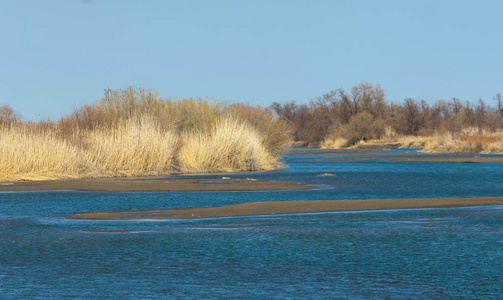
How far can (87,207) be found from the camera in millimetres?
14445

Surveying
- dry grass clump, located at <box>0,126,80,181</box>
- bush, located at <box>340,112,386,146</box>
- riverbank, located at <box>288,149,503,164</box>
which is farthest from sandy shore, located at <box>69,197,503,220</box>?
bush, located at <box>340,112,386,146</box>

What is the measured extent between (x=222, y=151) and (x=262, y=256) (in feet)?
72.3

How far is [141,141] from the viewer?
2800 centimetres

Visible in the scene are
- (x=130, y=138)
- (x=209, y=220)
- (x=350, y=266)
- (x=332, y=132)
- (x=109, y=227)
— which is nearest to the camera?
(x=350, y=266)

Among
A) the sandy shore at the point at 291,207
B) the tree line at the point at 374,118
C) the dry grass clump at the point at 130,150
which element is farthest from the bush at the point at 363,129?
the sandy shore at the point at 291,207

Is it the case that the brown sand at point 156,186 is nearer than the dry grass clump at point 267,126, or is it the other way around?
the brown sand at point 156,186

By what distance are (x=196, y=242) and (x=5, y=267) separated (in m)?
2.49

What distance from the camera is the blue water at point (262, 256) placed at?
6324mm

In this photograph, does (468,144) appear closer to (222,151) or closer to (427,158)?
(427,158)

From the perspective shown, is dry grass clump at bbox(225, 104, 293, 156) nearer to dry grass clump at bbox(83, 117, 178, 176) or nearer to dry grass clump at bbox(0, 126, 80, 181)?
dry grass clump at bbox(83, 117, 178, 176)

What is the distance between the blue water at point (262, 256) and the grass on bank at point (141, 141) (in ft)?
37.7

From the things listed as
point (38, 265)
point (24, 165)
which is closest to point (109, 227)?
point (38, 265)

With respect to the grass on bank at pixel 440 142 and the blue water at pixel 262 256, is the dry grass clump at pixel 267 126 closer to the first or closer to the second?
the blue water at pixel 262 256

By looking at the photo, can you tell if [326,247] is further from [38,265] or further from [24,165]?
[24,165]
